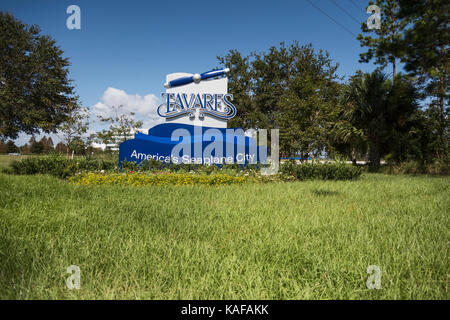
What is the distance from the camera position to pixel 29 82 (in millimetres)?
23828

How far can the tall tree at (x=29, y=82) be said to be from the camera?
867 inches

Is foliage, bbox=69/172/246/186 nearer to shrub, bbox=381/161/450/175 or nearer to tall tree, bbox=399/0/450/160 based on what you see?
tall tree, bbox=399/0/450/160

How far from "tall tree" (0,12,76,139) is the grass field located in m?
23.7

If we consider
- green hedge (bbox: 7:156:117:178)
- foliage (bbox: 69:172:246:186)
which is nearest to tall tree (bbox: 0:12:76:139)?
green hedge (bbox: 7:156:117:178)

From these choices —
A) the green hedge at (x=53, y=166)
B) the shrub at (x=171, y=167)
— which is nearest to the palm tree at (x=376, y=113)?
the shrub at (x=171, y=167)

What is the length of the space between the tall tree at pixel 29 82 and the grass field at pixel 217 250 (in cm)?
2373

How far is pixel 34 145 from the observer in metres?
52.2

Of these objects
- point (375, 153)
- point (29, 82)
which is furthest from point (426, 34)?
point (29, 82)

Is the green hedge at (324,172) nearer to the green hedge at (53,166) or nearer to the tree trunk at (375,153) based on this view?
the tree trunk at (375,153)

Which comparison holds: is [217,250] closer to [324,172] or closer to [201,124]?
[324,172]

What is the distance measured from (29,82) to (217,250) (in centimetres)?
2995
